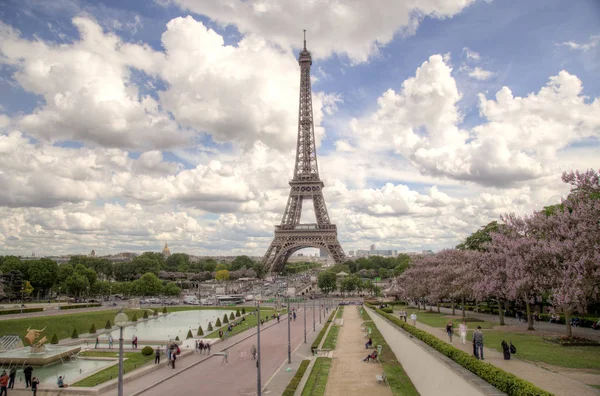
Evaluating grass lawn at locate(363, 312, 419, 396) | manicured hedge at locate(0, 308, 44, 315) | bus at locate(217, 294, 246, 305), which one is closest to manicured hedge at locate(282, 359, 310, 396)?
grass lawn at locate(363, 312, 419, 396)

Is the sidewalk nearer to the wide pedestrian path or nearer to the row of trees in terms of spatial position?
the wide pedestrian path

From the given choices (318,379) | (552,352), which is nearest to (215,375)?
(318,379)

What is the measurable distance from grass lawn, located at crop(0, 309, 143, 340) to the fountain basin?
10.7 m

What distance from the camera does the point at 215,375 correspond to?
87.0 feet

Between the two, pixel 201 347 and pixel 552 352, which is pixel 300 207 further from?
pixel 552 352

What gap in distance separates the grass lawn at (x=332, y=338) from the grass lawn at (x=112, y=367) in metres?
13.4

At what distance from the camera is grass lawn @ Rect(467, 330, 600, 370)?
824 inches

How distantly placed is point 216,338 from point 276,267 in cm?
7095

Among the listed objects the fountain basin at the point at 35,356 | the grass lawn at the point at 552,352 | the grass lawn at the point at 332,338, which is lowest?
the grass lawn at the point at 332,338

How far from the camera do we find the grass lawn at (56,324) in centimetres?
4388

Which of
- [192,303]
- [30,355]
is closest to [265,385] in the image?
[30,355]

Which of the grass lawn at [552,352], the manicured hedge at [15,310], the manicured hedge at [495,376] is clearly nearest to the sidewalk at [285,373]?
the manicured hedge at [495,376]

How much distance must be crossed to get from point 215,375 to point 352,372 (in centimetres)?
821

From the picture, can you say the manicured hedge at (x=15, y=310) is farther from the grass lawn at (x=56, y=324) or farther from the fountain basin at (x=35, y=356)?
the fountain basin at (x=35, y=356)
